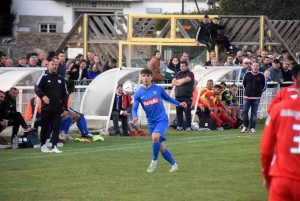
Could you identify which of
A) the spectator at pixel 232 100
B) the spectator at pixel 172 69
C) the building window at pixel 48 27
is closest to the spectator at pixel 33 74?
the spectator at pixel 172 69

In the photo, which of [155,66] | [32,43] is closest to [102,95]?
[155,66]

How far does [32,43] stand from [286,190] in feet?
166

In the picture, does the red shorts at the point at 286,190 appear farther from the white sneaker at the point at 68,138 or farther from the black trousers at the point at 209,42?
the black trousers at the point at 209,42

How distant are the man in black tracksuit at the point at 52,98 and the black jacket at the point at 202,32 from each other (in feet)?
35.1

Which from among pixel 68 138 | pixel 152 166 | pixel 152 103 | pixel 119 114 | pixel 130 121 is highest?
pixel 152 103

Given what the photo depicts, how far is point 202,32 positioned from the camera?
91.7 feet

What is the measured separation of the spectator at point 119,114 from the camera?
21.7 m

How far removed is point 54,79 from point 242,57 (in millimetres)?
11021

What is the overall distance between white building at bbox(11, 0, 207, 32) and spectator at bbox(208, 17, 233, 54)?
3456cm

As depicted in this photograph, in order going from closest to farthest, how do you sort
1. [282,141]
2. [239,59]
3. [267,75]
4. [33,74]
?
[282,141]
[33,74]
[267,75]
[239,59]

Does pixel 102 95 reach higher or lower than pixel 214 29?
lower

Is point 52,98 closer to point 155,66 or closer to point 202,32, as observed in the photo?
point 155,66

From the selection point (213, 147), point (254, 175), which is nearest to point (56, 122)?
point (213, 147)

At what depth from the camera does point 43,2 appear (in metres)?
64.5
